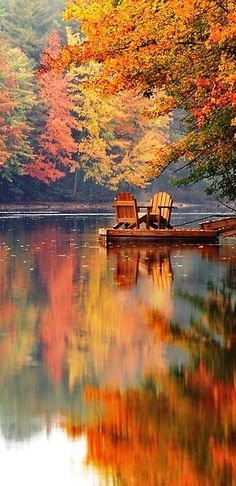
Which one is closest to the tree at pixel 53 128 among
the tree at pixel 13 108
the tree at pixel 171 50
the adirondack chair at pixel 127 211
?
the tree at pixel 13 108

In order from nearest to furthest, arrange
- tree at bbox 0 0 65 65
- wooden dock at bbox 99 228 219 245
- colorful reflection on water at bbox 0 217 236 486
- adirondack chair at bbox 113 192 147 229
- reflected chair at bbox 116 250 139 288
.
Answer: colorful reflection on water at bbox 0 217 236 486 < reflected chair at bbox 116 250 139 288 < wooden dock at bbox 99 228 219 245 < adirondack chair at bbox 113 192 147 229 < tree at bbox 0 0 65 65

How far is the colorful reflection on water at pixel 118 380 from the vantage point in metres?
6.65

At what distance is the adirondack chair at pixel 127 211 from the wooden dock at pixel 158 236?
0.60m

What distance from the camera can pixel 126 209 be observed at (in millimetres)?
32125

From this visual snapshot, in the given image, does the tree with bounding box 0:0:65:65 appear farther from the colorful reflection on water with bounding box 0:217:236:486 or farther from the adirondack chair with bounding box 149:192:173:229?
the colorful reflection on water with bounding box 0:217:236:486

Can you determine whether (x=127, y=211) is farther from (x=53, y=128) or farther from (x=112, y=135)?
(x=112, y=135)

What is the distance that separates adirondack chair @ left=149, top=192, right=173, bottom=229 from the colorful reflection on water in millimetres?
12765

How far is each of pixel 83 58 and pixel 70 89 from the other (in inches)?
1924

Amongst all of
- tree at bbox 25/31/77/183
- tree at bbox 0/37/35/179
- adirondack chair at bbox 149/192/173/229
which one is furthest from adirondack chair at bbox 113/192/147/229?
tree at bbox 25/31/77/183

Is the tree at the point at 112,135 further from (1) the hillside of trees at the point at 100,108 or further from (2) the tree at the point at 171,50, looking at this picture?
(2) the tree at the point at 171,50

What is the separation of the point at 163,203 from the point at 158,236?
1457 mm

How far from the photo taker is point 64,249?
28.5 meters

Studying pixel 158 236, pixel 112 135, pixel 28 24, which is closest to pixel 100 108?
pixel 112 135

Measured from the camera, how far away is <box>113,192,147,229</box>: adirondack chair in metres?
31.8
